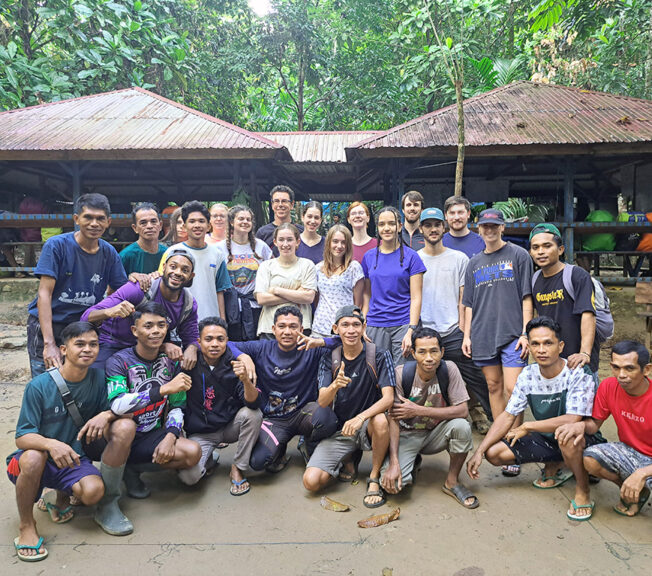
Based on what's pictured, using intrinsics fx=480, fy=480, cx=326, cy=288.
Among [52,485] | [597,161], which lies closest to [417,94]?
[597,161]

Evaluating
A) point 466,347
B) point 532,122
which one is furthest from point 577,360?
point 532,122

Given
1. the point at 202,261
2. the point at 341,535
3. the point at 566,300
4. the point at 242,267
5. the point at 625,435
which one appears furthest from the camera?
the point at 242,267

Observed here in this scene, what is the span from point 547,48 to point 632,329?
804cm

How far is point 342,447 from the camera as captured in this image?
328 cm

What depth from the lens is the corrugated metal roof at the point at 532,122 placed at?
272 inches

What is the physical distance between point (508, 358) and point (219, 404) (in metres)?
2.12

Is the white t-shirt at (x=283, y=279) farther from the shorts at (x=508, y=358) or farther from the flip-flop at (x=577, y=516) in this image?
the flip-flop at (x=577, y=516)

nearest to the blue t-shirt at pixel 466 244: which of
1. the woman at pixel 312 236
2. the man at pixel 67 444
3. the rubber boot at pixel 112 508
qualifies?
the woman at pixel 312 236

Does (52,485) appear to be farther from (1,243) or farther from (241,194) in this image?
(1,243)

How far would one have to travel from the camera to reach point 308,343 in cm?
342

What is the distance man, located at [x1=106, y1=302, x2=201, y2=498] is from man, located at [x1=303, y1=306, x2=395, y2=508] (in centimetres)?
85

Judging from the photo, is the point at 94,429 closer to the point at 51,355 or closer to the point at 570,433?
the point at 51,355

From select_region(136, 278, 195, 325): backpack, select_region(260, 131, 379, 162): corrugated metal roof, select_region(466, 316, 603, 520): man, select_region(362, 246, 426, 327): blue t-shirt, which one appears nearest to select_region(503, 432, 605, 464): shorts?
select_region(466, 316, 603, 520): man

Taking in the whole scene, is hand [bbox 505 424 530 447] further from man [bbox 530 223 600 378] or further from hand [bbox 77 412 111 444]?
hand [bbox 77 412 111 444]
